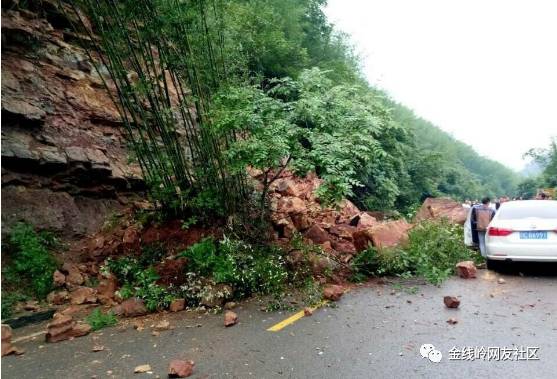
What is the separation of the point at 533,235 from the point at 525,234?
0.11m

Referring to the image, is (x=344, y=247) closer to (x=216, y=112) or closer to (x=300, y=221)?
(x=300, y=221)

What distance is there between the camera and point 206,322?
5.09m

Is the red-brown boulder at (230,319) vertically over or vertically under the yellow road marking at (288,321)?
over

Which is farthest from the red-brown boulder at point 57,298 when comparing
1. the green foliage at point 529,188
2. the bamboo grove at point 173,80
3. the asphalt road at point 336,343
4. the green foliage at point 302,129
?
the green foliage at point 529,188

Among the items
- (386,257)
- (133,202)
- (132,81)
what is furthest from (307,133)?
(133,202)

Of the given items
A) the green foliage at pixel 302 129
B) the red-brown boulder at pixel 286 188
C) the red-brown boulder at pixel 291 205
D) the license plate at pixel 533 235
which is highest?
the green foliage at pixel 302 129

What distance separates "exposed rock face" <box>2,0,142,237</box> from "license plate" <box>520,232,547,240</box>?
765cm

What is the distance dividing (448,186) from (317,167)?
1032 inches

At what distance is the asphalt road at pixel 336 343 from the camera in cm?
363

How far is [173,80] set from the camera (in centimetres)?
703

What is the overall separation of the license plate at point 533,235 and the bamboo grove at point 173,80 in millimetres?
4840

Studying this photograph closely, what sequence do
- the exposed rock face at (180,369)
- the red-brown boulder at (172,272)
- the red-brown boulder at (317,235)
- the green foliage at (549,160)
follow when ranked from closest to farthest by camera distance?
the exposed rock face at (180,369), the red-brown boulder at (172,272), the red-brown boulder at (317,235), the green foliage at (549,160)

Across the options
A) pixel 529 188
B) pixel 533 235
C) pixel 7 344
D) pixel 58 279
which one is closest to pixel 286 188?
pixel 533 235

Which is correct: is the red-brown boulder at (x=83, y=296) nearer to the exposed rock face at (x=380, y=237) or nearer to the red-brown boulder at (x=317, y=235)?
the red-brown boulder at (x=317, y=235)
